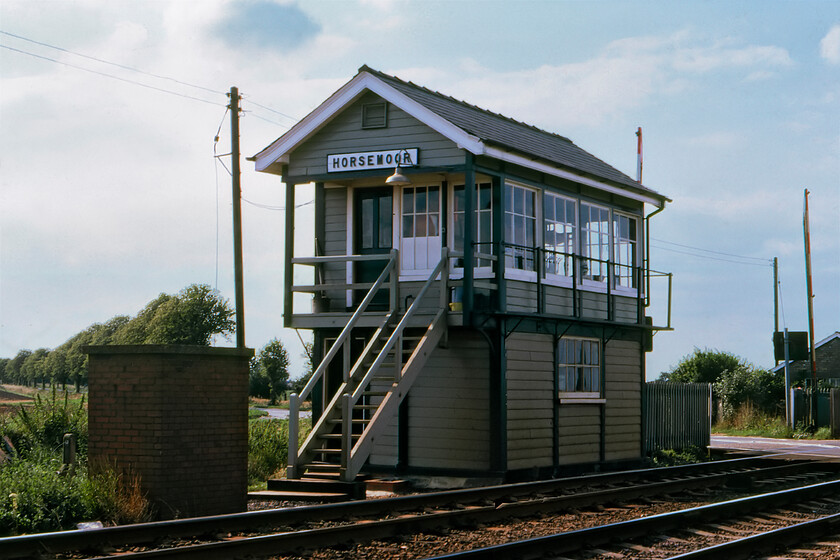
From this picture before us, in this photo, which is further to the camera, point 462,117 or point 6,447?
point 462,117

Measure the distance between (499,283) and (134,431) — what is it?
6.97 metres

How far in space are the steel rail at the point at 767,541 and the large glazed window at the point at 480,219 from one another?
731 centimetres

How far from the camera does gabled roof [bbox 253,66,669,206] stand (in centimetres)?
1603

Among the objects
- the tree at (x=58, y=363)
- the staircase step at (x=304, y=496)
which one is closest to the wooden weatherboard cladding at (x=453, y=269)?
the staircase step at (x=304, y=496)

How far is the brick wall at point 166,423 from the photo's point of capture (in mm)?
11117

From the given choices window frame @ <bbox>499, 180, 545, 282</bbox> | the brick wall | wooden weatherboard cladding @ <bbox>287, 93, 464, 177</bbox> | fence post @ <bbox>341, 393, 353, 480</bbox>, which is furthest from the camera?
window frame @ <bbox>499, 180, 545, 282</bbox>

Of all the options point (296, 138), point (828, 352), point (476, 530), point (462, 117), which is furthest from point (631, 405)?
point (828, 352)

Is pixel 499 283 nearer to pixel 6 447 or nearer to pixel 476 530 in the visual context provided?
pixel 476 530

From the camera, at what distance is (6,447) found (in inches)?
589

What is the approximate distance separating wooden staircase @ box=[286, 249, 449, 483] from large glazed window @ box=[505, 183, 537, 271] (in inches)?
56.6

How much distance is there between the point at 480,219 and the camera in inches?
665

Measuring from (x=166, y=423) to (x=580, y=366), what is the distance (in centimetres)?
966

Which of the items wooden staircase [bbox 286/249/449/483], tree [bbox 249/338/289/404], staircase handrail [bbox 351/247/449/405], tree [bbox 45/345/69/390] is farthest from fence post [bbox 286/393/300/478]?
tree [bbox 45/345/69/390]

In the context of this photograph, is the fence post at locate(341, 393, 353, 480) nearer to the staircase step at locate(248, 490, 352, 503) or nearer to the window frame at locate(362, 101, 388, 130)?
the staircase step at locate(248, 490, 352, 503)
